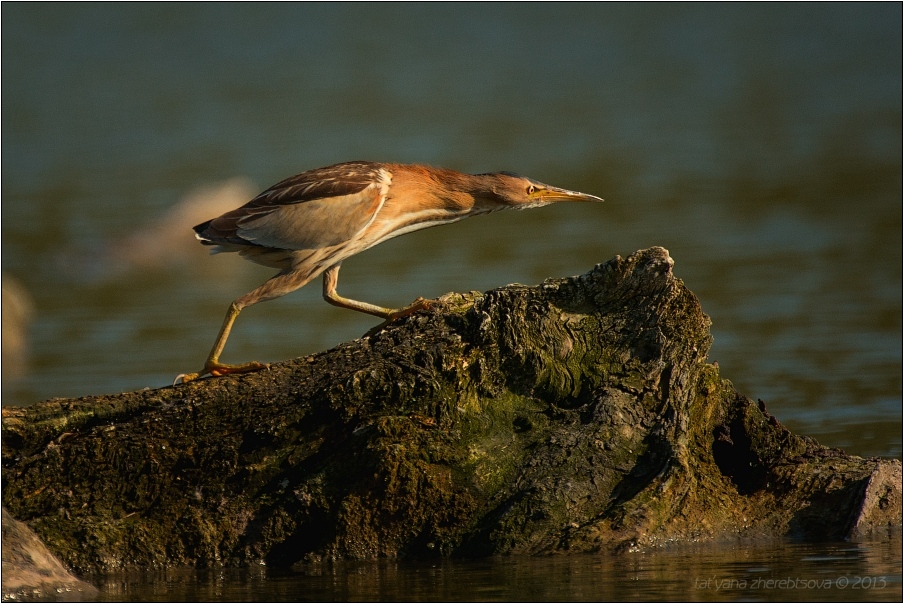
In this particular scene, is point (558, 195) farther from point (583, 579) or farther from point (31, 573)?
point (31, 573)

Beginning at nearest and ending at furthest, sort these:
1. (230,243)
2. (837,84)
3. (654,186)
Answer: (230,243) < (654,186) < (837,84)

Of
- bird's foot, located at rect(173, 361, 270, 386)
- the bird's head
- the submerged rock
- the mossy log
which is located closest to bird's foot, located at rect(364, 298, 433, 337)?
the mossy log

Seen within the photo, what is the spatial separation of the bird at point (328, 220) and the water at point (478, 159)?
336 centimetres

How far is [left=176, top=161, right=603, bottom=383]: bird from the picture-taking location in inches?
346

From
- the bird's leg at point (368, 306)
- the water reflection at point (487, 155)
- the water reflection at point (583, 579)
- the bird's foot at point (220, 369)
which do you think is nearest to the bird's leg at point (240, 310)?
the bird's foot at point (220, 369)

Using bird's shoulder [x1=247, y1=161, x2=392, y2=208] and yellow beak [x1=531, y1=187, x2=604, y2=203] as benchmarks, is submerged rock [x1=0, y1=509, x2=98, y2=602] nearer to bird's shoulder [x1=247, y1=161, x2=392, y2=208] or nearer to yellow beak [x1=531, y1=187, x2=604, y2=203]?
bird's shoulder [x1=247, y1=161, x2=392, y2=208]

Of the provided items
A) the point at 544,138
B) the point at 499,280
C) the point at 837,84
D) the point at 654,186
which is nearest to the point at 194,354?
the point at 499,280

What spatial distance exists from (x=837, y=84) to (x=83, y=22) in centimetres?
2359

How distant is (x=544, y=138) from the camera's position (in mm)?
29469

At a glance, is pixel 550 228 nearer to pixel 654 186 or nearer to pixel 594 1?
pixel 654 186

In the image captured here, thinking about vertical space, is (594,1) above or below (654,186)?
above

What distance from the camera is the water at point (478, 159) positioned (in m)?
15.7

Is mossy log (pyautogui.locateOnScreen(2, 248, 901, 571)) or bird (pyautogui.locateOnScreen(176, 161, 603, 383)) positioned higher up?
bird (pyautogui.locateOnScreen(176, 161, 603, 383))

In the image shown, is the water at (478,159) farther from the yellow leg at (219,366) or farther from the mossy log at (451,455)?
the yellow leg at (219,366)
